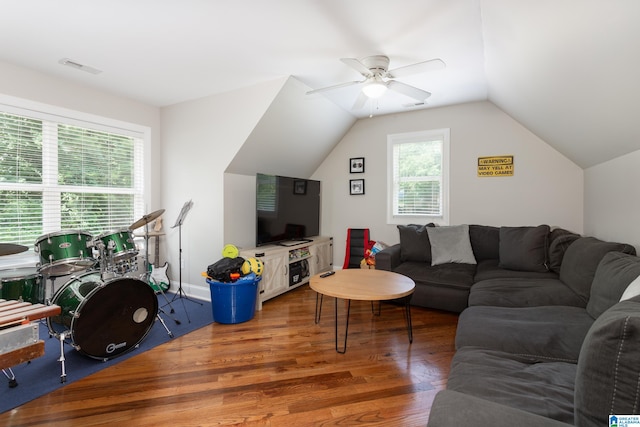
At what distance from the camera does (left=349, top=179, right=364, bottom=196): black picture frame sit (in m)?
4.57

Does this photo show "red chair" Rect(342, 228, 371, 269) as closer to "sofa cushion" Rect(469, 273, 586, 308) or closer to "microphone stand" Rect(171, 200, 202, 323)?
"sofa cushion" Rect(469, 273, 586, 308)

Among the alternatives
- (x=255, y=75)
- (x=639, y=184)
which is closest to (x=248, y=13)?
(x=255, y=75)

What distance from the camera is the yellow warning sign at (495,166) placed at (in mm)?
3744

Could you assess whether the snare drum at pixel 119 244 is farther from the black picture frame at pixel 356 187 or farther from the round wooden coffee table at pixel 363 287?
the black picture frame at pixel 356 187

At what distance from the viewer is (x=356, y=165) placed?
4602 mm

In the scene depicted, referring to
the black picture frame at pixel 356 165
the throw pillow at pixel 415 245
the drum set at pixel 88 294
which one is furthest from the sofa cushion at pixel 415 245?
the drum set at pixel 88 294

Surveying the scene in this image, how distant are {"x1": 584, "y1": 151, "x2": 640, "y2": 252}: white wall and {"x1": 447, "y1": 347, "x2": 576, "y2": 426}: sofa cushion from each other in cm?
177

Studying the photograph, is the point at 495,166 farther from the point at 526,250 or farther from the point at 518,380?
the point at 518,380

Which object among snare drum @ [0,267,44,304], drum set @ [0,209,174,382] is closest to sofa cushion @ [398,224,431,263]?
drum set @ [0,209,174,382]

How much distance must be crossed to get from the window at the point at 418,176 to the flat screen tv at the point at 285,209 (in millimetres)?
1142

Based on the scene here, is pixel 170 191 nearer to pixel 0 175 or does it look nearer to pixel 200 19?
pixel 0 175

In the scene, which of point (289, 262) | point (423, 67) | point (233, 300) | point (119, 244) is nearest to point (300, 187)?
point (289, 262)

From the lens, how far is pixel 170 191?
3.97 meters

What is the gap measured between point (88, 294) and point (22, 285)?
68cm
